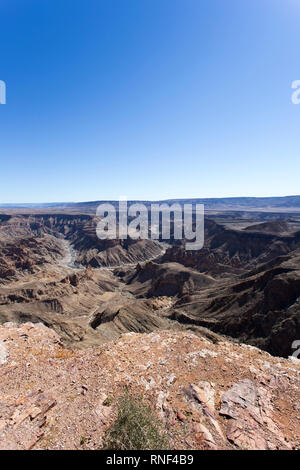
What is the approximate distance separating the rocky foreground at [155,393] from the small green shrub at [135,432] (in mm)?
422

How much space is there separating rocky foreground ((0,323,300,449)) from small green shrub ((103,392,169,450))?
1.38 ft

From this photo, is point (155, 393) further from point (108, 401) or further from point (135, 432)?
point (135, 432)

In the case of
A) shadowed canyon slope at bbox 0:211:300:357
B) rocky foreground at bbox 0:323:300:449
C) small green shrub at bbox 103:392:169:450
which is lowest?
shadowed canyon slope at bbox 0:211:300:357

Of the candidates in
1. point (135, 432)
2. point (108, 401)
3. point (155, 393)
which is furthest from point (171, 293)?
point (135, 432)

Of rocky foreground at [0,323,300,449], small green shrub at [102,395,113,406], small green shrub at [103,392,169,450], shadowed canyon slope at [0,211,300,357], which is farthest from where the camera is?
shadowed canyon slope at [0,211,300,357]

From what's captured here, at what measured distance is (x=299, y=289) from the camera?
36.6 m

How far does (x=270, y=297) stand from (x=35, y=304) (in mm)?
51025

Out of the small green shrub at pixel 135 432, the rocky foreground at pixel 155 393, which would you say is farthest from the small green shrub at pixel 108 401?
the small green shrub at pixel 135 432

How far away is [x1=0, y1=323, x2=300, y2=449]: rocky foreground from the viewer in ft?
21.9

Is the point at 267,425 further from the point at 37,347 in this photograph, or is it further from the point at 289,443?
the point at 37,347

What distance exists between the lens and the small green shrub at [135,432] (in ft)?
19.5

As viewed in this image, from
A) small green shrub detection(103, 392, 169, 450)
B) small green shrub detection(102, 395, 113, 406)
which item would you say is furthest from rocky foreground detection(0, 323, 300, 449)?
small green shrub detection(103, 392, 169, 450)

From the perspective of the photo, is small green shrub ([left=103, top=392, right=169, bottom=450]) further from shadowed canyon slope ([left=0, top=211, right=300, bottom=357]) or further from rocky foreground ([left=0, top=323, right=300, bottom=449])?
shadowed canyon slope ([left=0, top=211, right=300, bottom=357])

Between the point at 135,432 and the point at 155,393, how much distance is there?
8.74 feet
